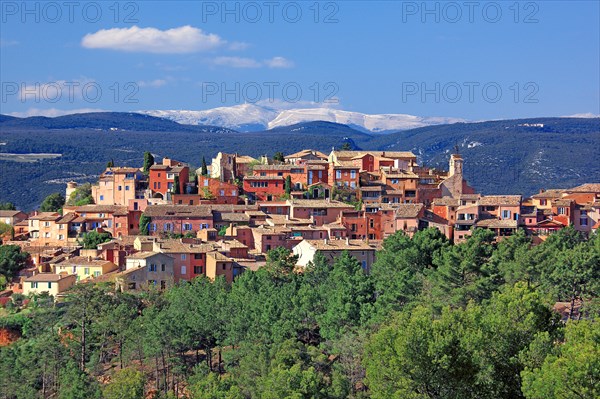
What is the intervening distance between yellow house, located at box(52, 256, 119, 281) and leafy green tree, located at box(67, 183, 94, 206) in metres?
14.1

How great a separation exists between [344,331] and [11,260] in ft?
87.1

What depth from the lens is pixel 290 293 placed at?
52375mm

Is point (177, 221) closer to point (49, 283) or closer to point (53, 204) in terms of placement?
point (49, 283)

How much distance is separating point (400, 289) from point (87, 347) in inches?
596

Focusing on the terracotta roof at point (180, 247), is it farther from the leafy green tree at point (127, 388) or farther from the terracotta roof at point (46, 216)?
the leafy green tree at point (127, 388)

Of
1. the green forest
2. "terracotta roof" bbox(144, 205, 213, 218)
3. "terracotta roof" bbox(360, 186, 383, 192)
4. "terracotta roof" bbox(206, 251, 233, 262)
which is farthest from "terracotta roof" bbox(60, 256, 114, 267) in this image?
"terracotta roof" bbox(360, 186, 383, 192)

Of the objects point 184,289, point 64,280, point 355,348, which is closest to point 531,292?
point 355,348

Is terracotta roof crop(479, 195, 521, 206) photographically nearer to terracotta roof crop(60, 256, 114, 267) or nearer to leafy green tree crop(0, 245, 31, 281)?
terracotta roof crop(60, 256, 114, 267)

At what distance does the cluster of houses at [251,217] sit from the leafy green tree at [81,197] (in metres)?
0.92

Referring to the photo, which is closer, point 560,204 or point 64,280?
point 64,280

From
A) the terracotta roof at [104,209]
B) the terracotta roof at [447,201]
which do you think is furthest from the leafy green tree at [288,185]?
the terracotta roof at [104,209]

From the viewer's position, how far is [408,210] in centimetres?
6625

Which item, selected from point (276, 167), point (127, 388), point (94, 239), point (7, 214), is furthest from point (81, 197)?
point (127, 388)

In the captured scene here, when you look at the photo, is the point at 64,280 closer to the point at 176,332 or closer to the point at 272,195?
the point at 176,332
